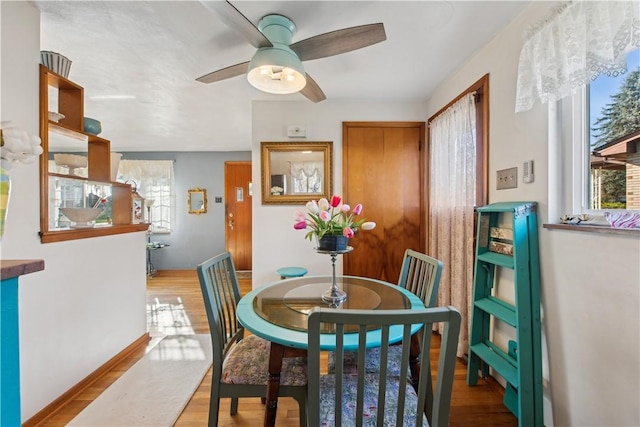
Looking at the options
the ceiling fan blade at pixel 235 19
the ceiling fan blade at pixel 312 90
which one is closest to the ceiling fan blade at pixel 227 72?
the ceiling fan blade at pixel 235 19

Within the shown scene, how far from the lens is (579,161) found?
1.38 metres

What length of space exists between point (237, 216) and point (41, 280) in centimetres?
381

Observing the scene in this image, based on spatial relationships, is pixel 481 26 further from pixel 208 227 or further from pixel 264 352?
pixel 208 227

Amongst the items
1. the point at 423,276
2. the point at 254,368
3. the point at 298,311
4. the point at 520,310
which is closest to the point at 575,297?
the point at 520,310

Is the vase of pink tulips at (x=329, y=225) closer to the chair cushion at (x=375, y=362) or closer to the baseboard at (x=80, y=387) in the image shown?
the chair cushion at (x=375, y=362)

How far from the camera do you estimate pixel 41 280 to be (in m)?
1.59

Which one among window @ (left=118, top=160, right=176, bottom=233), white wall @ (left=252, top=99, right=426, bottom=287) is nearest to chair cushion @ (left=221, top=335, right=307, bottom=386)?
white wall @ (left=252, top=99, right=426, bottom=287)

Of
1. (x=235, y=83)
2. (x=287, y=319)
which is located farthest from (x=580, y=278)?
(x=235, y=83)

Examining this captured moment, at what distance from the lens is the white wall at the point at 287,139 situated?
293cm

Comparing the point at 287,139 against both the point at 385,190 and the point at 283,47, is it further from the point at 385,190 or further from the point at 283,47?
the point at 283,47

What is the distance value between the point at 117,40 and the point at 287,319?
2122mm

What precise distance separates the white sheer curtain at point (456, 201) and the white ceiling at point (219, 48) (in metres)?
0.46

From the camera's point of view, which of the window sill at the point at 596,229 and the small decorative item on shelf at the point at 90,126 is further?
the small decorative item on shelf at the point at 90,126

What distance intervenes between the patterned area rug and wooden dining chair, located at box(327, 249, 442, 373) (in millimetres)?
1066
